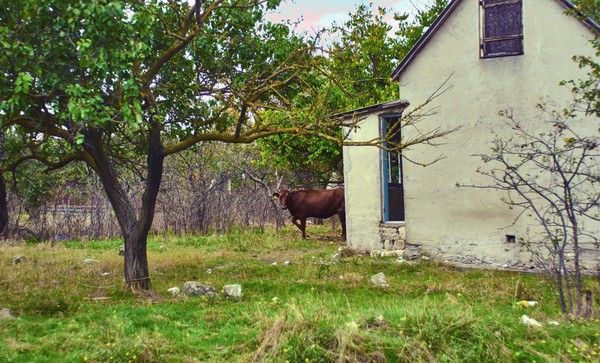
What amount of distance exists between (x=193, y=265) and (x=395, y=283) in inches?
169

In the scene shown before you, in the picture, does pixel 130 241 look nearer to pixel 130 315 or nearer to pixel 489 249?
pixel 130 315

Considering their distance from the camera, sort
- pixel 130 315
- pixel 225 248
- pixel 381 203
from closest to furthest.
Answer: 1. pixel 130 315
2. pixel 381 203
3. pixel 225 248

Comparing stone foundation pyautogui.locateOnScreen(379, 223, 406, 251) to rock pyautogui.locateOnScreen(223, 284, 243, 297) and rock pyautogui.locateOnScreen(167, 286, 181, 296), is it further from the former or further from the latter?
rock pyautogui.locateOnScreen(167, 286, 181, 296)

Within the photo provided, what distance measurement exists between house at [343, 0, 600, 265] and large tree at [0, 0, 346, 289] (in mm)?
2218

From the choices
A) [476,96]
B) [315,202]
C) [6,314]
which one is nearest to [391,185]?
[315,202]

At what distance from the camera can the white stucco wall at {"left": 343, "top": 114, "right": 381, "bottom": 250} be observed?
42.4ft

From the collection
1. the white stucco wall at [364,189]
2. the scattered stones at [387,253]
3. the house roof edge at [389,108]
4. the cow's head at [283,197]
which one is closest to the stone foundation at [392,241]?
the scattered stones at [387,253]

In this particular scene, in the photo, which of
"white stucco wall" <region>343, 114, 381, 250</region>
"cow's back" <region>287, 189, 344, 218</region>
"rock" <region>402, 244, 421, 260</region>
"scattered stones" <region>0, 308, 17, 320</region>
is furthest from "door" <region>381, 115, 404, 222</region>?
"scattered stones" <region>0, 308, 17, 320</region>

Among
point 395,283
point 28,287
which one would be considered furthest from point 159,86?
point 395,283

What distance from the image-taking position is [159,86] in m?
9.25

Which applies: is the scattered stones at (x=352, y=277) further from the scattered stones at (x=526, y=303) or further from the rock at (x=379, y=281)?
the scattered stones at (x=526, y=303)

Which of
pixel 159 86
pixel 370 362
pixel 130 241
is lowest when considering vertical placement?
pixel 370 362

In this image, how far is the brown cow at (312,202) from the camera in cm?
1736

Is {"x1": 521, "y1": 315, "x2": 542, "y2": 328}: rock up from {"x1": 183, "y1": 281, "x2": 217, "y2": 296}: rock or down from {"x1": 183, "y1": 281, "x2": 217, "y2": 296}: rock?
down
